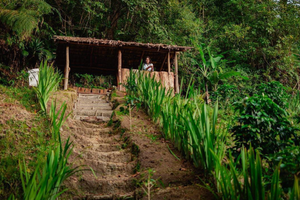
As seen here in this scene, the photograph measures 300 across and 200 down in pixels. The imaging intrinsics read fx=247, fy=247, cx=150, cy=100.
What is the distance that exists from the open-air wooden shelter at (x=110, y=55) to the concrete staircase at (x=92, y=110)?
1.18 m

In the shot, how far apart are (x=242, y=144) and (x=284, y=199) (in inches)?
24.9

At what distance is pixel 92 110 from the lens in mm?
5867

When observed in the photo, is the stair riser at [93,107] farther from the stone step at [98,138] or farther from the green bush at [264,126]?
the green bush at [264,126]

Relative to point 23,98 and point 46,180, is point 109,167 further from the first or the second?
point 23,98

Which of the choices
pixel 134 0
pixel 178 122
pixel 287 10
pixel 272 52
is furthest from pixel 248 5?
pixel 178 122

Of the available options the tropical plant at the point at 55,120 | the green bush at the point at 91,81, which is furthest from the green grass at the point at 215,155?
the green bush at the point at 91,81

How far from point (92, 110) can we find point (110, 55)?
14.4 feet

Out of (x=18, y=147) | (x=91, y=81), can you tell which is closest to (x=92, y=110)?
(x=18, y=147)

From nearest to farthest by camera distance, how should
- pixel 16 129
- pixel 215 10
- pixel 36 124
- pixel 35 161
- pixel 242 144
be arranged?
pixel 242 144 → pixel 35 161 → pixel 16 129 → pixel 36 124 → pixel 215 10

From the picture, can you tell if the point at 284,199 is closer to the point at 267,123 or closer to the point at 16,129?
the point at 267,123

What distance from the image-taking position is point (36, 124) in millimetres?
3654

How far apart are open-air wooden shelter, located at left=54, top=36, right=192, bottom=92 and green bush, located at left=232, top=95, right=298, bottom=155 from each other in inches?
207

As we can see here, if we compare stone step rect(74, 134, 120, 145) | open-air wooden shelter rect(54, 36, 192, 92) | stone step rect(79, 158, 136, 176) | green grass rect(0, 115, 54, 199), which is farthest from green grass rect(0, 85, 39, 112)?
open-air wooden shelter rect(54, 36, 192, 92)

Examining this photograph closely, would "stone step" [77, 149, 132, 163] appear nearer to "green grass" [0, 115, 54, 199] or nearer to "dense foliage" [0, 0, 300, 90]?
"green grass" [0, 115, 54, 199]
